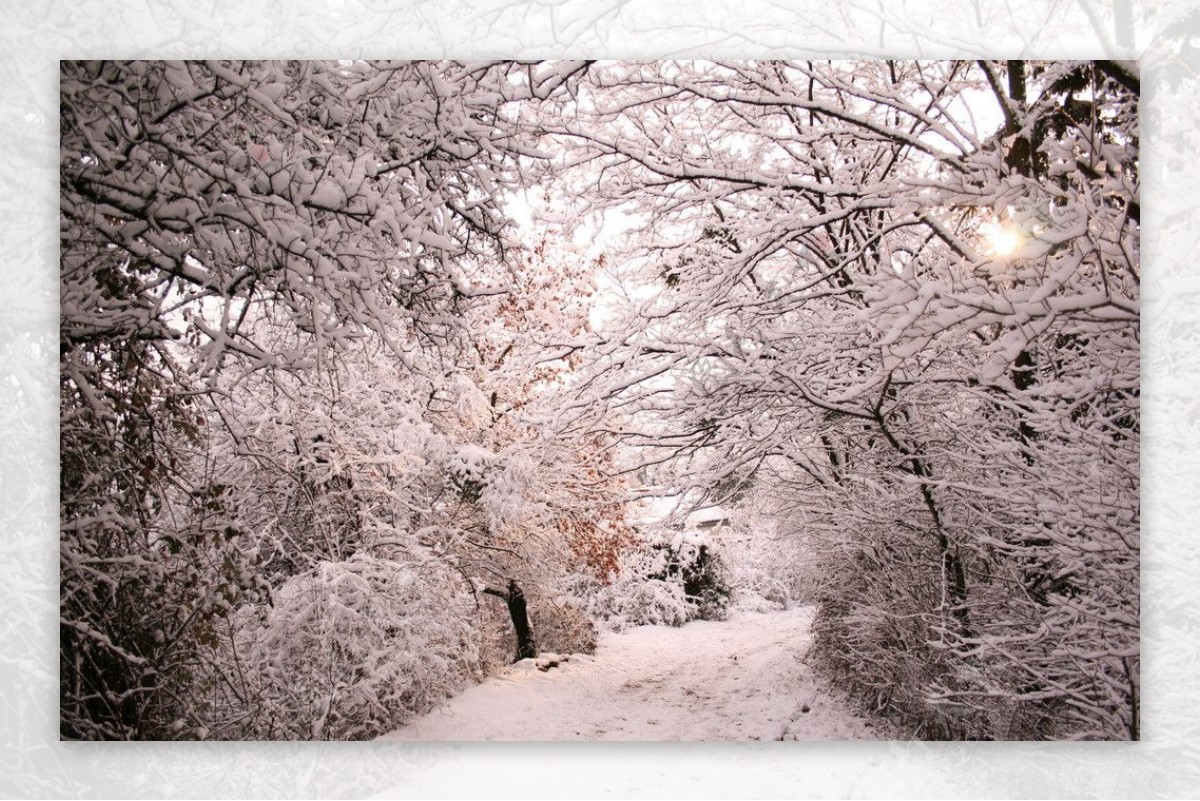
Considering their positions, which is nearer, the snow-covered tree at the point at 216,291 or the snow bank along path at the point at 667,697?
the snow-covered tree at the point at 216,291

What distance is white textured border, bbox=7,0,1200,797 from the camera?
2.82m

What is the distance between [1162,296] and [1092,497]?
0.79 m

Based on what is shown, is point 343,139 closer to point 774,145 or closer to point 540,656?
point 774,145

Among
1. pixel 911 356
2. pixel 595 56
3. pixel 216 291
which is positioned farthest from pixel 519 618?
pixel 595 56

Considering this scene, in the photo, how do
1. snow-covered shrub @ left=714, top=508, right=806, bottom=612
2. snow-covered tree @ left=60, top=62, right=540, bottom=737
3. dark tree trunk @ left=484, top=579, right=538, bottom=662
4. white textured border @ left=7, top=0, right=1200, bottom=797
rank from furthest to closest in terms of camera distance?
1. snow-covered shrub @ left=714, top=508, right=806, bottom=612
2. dark tree trunk @ left=484, top=579, right=538, bottom=662
3. white textured border @ left=7, top=0, right=1200, bottom=797
4. snow-covered tree @ left=60, top=62, right=540, bottom=737

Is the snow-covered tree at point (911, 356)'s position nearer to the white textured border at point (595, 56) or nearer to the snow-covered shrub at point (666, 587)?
the white textured border at point (595, 56)

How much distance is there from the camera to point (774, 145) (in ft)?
9.61

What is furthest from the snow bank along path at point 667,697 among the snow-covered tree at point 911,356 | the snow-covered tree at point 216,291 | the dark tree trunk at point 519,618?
the snow-covered tree at point 216,291

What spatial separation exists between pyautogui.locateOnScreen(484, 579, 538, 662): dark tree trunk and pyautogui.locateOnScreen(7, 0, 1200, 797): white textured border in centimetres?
35

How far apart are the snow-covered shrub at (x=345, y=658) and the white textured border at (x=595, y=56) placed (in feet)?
0.37

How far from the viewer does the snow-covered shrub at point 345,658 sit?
2.87 meters

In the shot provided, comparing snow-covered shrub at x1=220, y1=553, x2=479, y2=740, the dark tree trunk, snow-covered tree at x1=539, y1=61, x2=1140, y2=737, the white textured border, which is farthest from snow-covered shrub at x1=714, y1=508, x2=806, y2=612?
snow-covered shrub at x1=220, y1=553, x2=479, y2=740

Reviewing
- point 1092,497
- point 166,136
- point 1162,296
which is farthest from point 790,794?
point 166,136

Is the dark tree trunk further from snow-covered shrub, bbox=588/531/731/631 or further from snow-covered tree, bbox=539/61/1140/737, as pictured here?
snow-covered tree, bbox=539/61/1140/737
